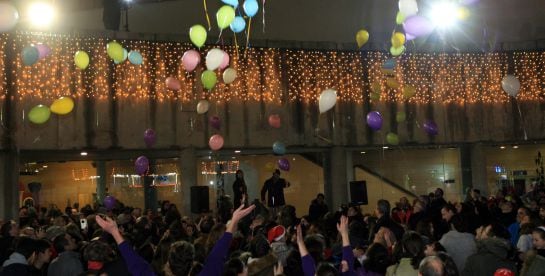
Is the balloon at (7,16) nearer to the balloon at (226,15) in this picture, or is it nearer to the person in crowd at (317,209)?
the balloon at (226,15)

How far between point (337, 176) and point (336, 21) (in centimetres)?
524

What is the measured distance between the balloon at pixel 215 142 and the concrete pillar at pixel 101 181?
Result: 188 inches

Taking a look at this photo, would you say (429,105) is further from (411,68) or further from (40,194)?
(40,194)

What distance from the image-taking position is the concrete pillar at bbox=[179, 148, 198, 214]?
18.4 meters

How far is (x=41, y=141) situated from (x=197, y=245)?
1065cm

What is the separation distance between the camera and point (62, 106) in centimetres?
1563

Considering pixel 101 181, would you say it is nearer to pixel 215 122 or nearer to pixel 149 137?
pixel 149 137

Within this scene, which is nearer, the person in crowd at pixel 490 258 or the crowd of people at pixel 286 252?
the crowd of people at pixel 286 252

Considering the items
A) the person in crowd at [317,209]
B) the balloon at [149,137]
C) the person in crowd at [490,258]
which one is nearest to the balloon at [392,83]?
the person in crowd at [317,209]

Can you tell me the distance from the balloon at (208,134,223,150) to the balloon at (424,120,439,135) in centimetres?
630

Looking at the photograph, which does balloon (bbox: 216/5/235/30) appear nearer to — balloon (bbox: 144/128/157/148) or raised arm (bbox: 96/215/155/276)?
balloon (bbox: 144/128/157/148)

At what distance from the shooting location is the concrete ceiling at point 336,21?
20297mm

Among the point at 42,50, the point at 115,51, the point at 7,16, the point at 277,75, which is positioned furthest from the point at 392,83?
the point at 7,16

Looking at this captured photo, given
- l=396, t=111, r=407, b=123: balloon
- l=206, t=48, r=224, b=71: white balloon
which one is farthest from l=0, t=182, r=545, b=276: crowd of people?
l=396, t=111, r=407, b=123: balloon
